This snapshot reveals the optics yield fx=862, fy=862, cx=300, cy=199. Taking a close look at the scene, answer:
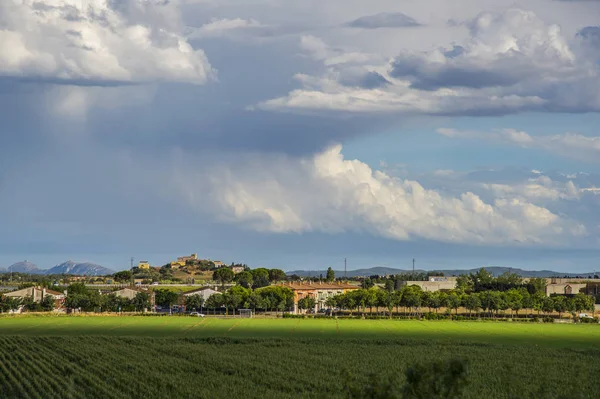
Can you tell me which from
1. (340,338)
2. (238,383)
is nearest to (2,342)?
(340,338)

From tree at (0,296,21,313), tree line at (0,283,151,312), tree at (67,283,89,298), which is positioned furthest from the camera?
tree at (67,283,89,298)

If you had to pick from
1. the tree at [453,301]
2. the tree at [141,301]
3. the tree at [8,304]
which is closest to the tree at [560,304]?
the tree at [453,301]

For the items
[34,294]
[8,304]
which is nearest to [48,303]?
[8,304]

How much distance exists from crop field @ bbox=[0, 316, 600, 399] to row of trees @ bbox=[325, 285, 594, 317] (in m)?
54.5

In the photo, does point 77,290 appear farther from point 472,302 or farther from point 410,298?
point 472,302

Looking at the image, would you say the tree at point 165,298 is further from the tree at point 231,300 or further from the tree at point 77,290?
the tree at point 231,300

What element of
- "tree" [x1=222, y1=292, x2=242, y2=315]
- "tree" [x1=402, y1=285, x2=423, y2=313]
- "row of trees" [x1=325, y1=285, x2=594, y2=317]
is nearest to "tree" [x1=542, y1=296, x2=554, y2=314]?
"row of trees" [x1=325, y1=285, x2=594, y2=317]

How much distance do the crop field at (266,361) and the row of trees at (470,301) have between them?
54.5 metres

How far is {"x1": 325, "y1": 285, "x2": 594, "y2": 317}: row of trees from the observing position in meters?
166

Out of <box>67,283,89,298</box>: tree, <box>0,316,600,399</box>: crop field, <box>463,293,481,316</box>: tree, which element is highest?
<box>67,283,89,298</box>: tree

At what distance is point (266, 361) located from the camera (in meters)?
63.7

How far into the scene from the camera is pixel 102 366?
57938 millimetres

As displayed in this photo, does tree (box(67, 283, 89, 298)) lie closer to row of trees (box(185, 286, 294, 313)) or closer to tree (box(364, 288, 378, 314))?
row of trees (box(185, 286, 294, 313))

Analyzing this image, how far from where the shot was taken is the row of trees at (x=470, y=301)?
166375 mm
